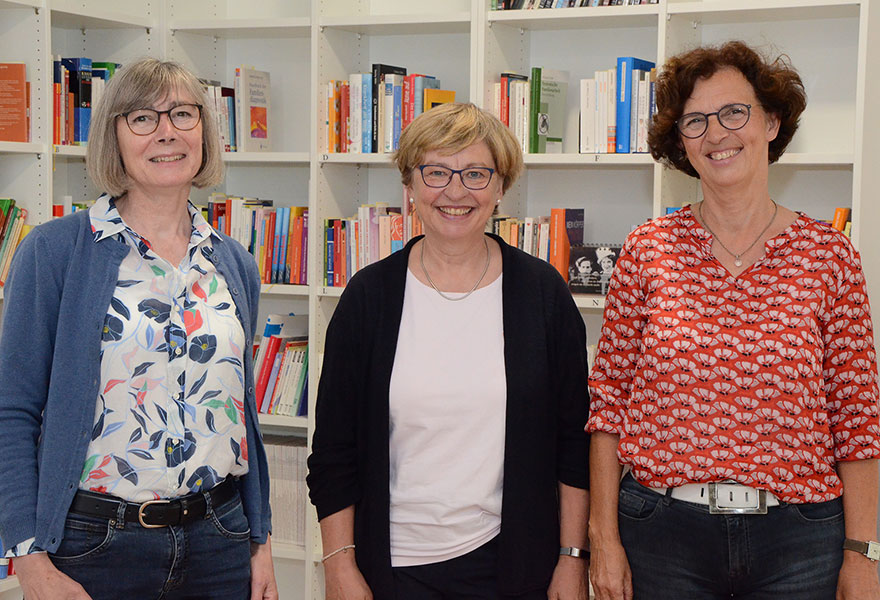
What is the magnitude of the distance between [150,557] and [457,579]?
0.61 metres

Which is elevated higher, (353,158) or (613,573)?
(353,158)

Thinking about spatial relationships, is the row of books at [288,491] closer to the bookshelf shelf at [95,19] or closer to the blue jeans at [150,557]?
the bookshelf shelf at [95,19]

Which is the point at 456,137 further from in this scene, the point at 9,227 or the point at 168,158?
the point at 9,227

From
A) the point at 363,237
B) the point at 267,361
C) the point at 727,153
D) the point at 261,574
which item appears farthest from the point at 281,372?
the point at 727,153

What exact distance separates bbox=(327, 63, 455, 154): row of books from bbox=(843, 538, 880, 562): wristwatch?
2216mm

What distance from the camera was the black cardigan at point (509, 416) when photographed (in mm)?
2004

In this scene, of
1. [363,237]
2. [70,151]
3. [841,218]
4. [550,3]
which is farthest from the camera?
[363,237]

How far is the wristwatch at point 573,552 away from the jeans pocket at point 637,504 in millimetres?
147

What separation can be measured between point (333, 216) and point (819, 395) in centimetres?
228

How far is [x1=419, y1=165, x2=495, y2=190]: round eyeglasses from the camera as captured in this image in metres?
2.06

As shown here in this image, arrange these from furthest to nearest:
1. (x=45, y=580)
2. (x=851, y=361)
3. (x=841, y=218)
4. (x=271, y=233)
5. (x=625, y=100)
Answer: (x=271, y=233) < (x=625, y=100) < (x=841, y=218) < (x=851, y=361) < (x=45, y=580)

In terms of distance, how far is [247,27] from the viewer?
150 inches

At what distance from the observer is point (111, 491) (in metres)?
1.80

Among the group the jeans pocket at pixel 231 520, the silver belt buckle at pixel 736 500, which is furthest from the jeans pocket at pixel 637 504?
the jeans pocket at pixel 231 520
